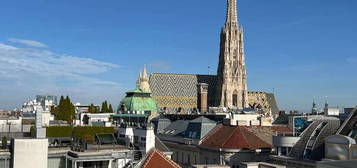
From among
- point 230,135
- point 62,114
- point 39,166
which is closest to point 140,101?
point 62,114

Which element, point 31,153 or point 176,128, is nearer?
point 31,153

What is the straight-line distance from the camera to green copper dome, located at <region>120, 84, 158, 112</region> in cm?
12594

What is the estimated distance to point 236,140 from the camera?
61750 millimetres

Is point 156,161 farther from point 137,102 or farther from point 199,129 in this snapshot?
point 137,102

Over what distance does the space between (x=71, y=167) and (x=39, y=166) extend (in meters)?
5.65

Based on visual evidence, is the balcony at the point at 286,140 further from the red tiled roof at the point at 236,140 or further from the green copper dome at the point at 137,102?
the green copper dome at the point at 137,102

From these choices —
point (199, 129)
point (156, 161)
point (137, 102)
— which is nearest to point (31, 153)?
point (156, 161)

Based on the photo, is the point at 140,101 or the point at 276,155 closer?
the point at 276,155

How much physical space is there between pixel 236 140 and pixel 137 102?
223 feet

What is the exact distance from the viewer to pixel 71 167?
32250mm

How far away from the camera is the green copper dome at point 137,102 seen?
413ft

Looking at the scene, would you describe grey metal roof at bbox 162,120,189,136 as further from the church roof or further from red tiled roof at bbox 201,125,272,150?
the church roof

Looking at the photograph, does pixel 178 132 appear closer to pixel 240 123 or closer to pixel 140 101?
pixel 240 123

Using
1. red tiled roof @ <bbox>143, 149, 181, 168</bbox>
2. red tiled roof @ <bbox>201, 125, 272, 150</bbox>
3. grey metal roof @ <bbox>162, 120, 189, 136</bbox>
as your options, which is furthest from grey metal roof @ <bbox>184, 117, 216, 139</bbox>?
red tiled roof @ <bbox>143, 149, 181, 168</bbox>
